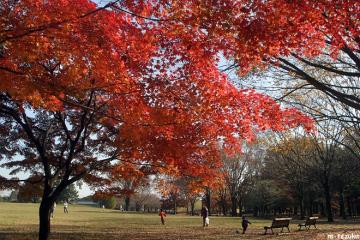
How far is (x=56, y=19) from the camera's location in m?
7.62

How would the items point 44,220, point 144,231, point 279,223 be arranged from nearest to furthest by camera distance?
1. point 44,220
2. point 279,223
3. point 144,231

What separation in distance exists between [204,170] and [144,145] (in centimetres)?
282

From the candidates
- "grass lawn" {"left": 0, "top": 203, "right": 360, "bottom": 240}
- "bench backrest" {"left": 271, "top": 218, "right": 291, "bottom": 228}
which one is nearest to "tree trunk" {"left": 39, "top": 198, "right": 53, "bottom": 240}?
"grass lawn" {"left": 0, "top": 203, "right": 360, "bottom": 240}

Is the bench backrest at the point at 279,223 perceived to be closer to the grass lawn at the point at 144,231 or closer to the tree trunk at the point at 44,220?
the grass lawn at the point at 144,231

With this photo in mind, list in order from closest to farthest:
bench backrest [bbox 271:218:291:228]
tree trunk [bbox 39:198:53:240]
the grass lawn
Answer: tree trunk [bbox 39:198:53:240], the grass lawn, bench backrest [bbox 271:218:291:228]

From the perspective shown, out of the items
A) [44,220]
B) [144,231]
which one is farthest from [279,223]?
[44,220]

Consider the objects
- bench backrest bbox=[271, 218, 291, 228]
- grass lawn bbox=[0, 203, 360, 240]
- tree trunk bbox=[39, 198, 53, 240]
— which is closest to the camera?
tree trunk bbox=[39, 198, 53, 240]

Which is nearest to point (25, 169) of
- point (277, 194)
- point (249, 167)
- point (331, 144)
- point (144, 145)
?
point (144, 145)

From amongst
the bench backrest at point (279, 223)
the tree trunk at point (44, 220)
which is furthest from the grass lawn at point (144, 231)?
the tree trunk at point (44, 220)

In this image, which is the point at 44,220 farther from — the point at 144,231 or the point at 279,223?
the point at 279,223

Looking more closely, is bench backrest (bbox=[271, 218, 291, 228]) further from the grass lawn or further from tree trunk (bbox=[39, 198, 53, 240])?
tree trunk (bbox=[39, 198, 53, 240])

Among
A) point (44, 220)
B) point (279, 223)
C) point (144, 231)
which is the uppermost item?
point (44, 220)

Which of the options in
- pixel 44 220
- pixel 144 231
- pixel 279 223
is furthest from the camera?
pixel 144 231

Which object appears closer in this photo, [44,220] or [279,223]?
[44,220]
